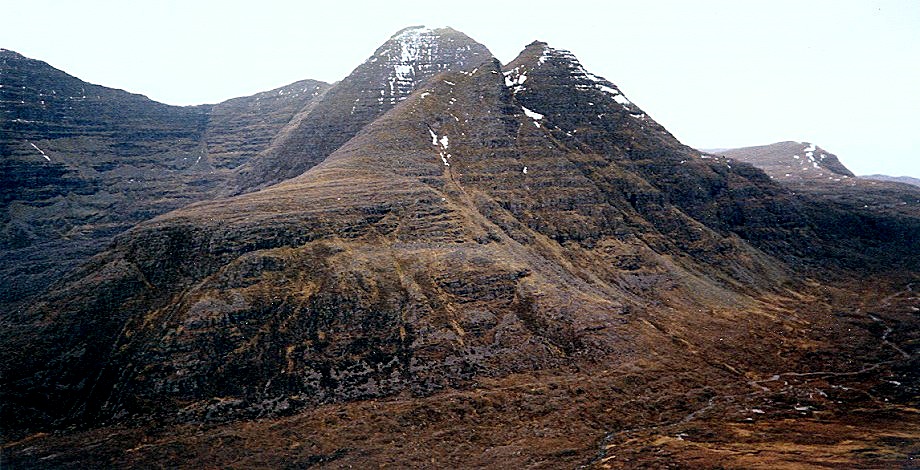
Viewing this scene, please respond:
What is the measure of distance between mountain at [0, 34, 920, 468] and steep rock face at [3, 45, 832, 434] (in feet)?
1.59

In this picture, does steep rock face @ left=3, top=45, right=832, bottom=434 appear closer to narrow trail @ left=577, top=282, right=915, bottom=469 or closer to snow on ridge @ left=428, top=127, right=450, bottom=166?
snow on ridge @ left=428, top=127, right=450, bottom=166

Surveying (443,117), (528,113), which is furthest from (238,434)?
(528,113)

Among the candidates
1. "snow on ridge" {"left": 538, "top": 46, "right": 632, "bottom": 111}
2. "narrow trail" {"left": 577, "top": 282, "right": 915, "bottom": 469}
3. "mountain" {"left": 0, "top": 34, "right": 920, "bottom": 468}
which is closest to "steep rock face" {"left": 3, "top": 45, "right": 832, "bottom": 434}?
"mountain" {"left": 0, "top": 34, "right": 920, "bottom": 468}

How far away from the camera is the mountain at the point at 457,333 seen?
76062 millimetres

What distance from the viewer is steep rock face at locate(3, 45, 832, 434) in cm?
8756

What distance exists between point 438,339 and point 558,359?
77.4 ft

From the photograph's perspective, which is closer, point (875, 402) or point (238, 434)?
point (238, 434)

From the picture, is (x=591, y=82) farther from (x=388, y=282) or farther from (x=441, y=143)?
(x=388, y=282)

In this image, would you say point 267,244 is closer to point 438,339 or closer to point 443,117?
point 438,339

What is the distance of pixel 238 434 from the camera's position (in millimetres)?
77812

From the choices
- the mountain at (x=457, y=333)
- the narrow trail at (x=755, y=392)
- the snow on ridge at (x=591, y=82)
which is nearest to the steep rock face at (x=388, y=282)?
the mountain at (x=457, y=333)

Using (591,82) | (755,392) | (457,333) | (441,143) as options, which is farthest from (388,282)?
(591,82)

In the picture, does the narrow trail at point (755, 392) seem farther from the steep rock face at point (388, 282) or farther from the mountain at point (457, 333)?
the steep rock face at point (388, 282)

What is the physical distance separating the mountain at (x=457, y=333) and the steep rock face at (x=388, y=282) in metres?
0.49
